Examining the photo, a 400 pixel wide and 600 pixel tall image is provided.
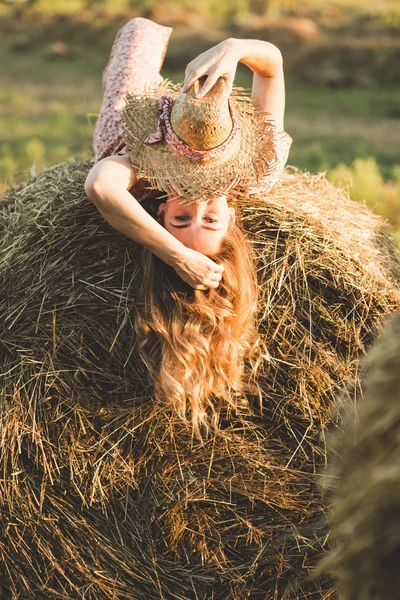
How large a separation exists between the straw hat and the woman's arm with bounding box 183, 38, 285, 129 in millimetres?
53

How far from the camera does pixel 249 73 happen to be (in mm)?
14430

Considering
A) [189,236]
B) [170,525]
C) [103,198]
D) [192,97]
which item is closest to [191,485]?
[170,525]

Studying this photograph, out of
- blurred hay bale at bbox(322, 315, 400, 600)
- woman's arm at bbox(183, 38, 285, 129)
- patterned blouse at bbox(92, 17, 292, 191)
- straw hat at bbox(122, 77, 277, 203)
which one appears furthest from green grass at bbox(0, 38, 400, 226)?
blurred hay bale at bbox(322, 315, 400, 600)

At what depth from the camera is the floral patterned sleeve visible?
3621mm

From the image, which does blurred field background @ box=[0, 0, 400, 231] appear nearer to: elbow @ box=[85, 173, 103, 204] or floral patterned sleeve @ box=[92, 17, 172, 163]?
floral patterned sleeve @ box=[92, 17, 172, 163]

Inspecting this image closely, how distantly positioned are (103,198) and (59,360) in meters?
0.72

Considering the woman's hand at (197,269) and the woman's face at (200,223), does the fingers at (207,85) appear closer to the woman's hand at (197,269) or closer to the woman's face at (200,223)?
the woman's face at (200,223)

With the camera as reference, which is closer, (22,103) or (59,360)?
(59,360)

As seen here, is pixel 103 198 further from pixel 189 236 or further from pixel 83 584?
pixel 83 584

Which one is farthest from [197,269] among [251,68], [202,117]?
[251,68]

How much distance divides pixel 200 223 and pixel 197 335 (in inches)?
17.8

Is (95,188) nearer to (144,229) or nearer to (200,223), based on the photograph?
(144,229)

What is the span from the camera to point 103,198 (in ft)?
9.05

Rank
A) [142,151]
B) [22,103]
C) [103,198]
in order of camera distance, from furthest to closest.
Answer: [22,103] → [142,151] → [103,198]
